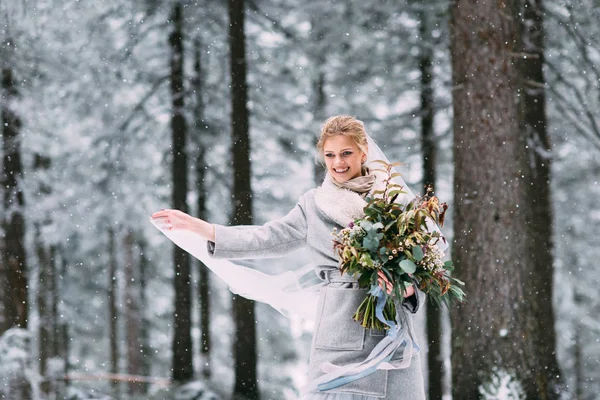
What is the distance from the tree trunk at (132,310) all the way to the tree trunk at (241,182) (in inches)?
83.5

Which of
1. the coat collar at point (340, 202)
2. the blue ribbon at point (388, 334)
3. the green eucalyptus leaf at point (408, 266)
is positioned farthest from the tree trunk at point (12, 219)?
the green eucalyptus leaf at point (408, 266)

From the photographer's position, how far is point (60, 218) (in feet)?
26.5

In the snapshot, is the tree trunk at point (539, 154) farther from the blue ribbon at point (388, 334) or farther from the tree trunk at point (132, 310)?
the tree trunk at point (132, 310)

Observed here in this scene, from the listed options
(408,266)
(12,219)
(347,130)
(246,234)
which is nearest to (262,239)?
(246,234)

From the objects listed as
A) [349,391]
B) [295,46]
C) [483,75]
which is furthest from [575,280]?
[349,391]

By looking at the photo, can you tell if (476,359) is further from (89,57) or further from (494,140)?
(89,57)

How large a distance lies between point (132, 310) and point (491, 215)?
5.51 m

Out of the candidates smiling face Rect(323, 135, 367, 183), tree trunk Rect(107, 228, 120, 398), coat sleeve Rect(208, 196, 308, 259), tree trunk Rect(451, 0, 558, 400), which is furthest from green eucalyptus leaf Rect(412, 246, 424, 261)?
tree trunk Rect(107, 228, 120, 398)

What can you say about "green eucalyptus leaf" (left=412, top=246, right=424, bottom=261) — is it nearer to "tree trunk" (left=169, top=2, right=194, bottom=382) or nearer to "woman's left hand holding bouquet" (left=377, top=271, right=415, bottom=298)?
"woman's left hand holding bouquet" (left=377, top=271, right=415, bottom=298)

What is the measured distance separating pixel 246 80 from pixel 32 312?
371 cm

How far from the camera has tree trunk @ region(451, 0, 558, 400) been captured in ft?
18.7

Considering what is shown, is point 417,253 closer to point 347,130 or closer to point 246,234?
point 347,130

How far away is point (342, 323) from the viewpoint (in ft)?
10.2

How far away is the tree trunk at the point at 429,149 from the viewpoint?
7184 mm
